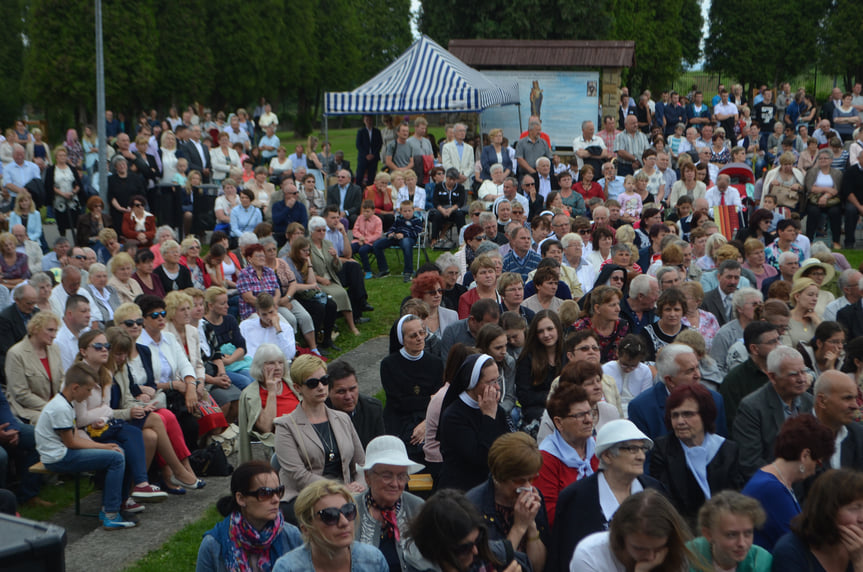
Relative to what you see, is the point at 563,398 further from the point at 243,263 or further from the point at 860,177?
the point at 860,177

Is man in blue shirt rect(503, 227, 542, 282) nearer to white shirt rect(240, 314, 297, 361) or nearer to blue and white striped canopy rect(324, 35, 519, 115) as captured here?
white shirt rect(240, 314, 297, 361)

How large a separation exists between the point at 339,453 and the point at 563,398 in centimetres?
161

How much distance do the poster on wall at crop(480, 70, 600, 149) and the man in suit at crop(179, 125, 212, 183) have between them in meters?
6.60

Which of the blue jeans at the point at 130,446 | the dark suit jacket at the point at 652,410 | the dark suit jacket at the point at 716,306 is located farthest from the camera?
the dark suit jacket at the point at 716,306

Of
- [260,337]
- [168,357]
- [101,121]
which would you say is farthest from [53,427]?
[101,121]

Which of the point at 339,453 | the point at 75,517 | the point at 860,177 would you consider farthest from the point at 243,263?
the point at 860,177

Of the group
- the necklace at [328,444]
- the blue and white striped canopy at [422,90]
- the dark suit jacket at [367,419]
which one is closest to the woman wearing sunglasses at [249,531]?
the necklace at [328,444]

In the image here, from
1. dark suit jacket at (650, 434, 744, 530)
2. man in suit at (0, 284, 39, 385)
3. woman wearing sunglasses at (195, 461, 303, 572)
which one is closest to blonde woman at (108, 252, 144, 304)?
man in suit at (0, 284, 39, 385)

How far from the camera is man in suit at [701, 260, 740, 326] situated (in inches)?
360

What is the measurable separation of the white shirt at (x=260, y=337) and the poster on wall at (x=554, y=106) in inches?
508

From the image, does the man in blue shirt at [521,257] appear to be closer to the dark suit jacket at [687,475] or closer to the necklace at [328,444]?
the necklace at [328,444]

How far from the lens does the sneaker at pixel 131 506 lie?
7.02 metres

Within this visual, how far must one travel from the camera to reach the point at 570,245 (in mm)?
10258

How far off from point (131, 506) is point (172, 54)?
96.5ft
